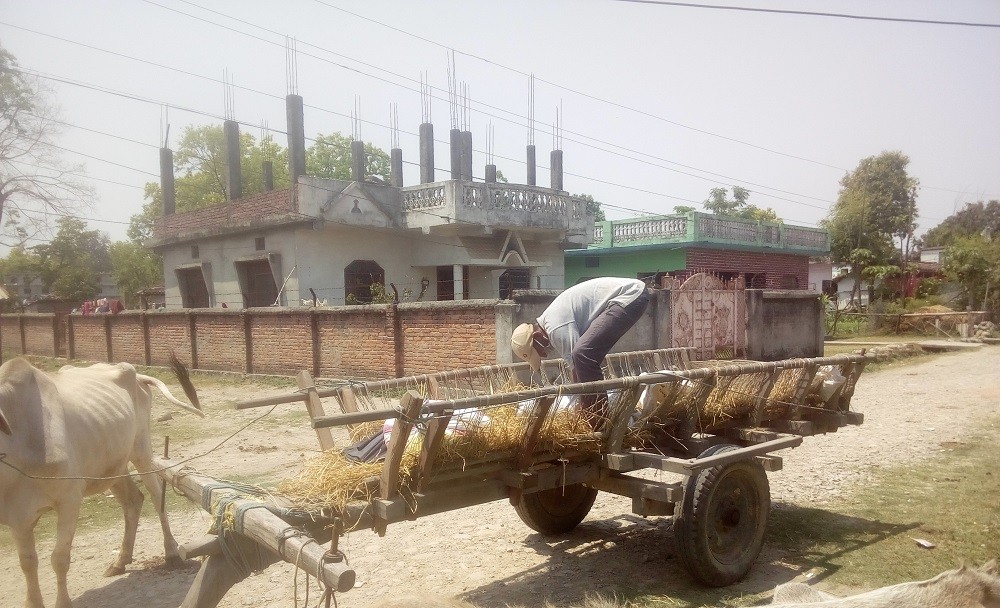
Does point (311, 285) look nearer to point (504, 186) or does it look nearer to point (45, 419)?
point (504, 186)

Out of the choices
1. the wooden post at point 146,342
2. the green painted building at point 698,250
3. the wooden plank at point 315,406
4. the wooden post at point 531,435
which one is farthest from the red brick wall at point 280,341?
the green painted building at point 698,250

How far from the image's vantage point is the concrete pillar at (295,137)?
20.6 meters

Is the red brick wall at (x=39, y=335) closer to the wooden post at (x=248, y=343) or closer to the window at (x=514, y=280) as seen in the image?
the wooden post at (x=248, y=343)

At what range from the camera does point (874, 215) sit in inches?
1188

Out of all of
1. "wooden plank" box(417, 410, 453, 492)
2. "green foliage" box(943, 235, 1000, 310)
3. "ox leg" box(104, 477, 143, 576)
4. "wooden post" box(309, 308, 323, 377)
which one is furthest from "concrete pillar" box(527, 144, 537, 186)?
"wooden plank" box(417, 410, 453, 492)

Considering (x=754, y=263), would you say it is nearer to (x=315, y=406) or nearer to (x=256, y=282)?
(x=256, y=282)

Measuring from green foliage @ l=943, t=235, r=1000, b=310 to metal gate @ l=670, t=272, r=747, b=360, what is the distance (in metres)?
17.1

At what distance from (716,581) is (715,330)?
32.4 feet

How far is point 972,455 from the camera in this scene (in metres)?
7.38

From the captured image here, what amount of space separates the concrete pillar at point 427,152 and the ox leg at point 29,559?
886 inches

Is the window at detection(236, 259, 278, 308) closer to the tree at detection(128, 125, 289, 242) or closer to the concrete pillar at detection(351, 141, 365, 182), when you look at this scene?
the concrete pillar at detection(351, 141, 365, 182)

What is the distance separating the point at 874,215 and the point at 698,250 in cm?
1355

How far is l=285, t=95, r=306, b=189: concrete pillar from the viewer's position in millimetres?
20625

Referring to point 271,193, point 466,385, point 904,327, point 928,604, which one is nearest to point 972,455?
point 466,385
